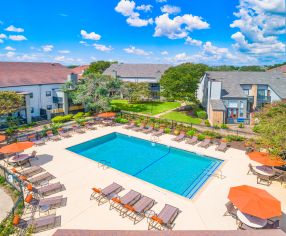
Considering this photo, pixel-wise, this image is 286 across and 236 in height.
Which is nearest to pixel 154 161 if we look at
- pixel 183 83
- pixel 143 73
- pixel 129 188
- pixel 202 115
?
pixel 129 188

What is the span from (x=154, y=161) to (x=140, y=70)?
142 feet

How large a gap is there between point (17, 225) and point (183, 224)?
27.8 feet

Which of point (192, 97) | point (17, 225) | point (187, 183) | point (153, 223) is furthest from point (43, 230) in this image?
point (192, 97)

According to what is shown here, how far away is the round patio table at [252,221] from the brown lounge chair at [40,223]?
943cm

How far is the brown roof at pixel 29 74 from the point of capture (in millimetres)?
33338

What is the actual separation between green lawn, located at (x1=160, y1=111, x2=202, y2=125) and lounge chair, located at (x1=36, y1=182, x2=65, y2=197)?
23210 millimetres

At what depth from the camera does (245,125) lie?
31891 millimetres

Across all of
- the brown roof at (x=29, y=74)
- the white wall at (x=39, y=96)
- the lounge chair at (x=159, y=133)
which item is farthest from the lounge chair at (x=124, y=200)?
the brown roof at (x=29, y=74)

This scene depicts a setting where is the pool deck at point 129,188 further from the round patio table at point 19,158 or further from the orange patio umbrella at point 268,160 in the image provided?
the orange patio umbrella at point 268,160

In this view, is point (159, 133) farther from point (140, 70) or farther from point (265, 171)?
point (140, 70)

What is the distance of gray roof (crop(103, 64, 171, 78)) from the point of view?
5762 cm

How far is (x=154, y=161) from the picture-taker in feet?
65.9

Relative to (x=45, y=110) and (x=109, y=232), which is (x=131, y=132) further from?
(x=109, y=232)

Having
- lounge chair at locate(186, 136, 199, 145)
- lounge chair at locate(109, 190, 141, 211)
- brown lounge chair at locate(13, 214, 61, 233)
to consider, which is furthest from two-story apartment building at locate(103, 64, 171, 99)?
brown lounge chair at locate(13, 214, 61, 233)
